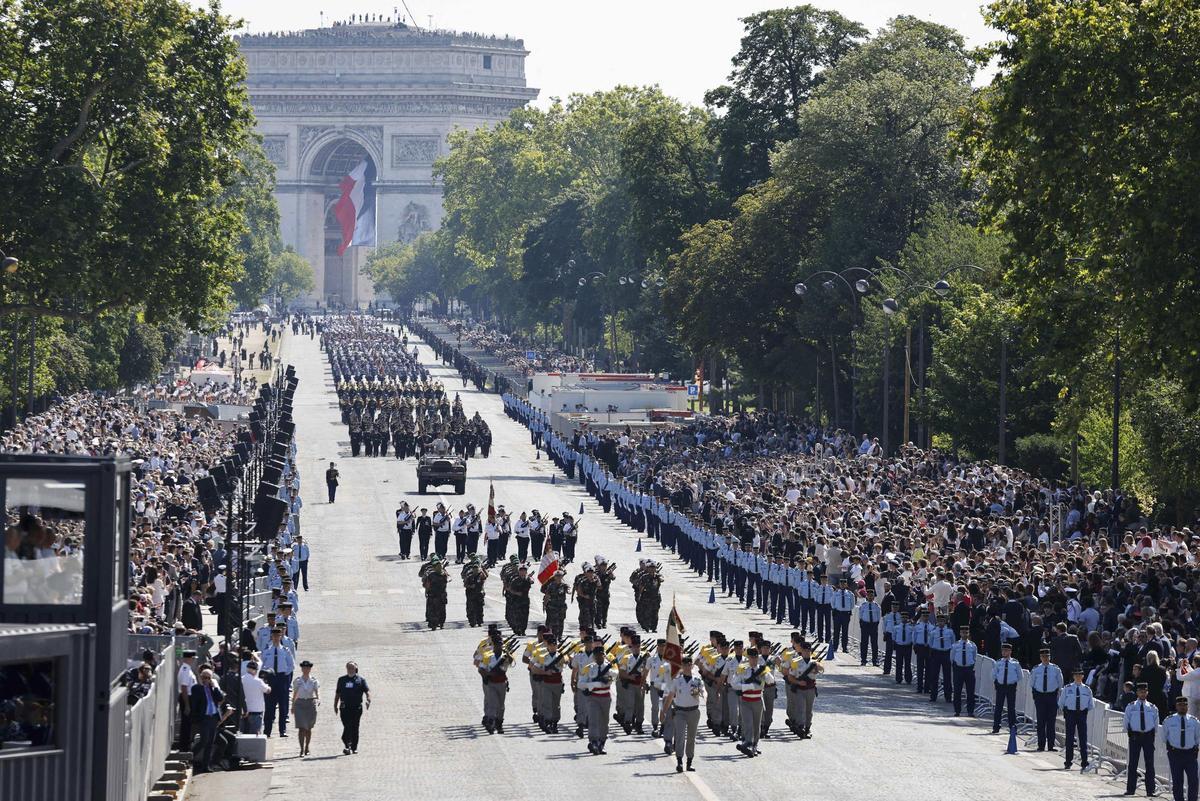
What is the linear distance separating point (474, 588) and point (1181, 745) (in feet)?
58.9

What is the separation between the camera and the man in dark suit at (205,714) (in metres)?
26.3

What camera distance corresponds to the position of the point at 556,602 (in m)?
38.4

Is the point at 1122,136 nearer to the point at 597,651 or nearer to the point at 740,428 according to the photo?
the point at 597,651

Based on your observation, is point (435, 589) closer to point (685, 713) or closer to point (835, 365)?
point (685, 713)

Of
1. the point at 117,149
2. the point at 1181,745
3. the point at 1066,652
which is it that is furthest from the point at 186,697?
the point at 117,149

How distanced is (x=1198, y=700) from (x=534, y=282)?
112 m

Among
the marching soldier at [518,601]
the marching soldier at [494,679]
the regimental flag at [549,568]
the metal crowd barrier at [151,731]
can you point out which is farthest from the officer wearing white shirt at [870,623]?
the metal crowd barrier at [151,731]

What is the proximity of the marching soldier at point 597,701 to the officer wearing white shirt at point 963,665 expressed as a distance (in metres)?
5.65

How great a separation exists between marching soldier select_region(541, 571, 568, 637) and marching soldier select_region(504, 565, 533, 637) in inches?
21.2

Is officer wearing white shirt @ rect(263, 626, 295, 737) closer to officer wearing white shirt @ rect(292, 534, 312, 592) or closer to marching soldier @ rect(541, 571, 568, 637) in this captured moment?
marching soldier @ rect(541, 571, 568, 637)

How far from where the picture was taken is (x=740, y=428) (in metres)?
76.8

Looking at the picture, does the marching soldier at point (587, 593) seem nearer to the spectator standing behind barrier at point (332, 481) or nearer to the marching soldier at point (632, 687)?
the marching soldier at point (632, 687)

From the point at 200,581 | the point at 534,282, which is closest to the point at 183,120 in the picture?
the point at 200,581

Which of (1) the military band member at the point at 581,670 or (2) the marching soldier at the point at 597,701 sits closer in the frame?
(2) the marching soldier at the point at 597,701
